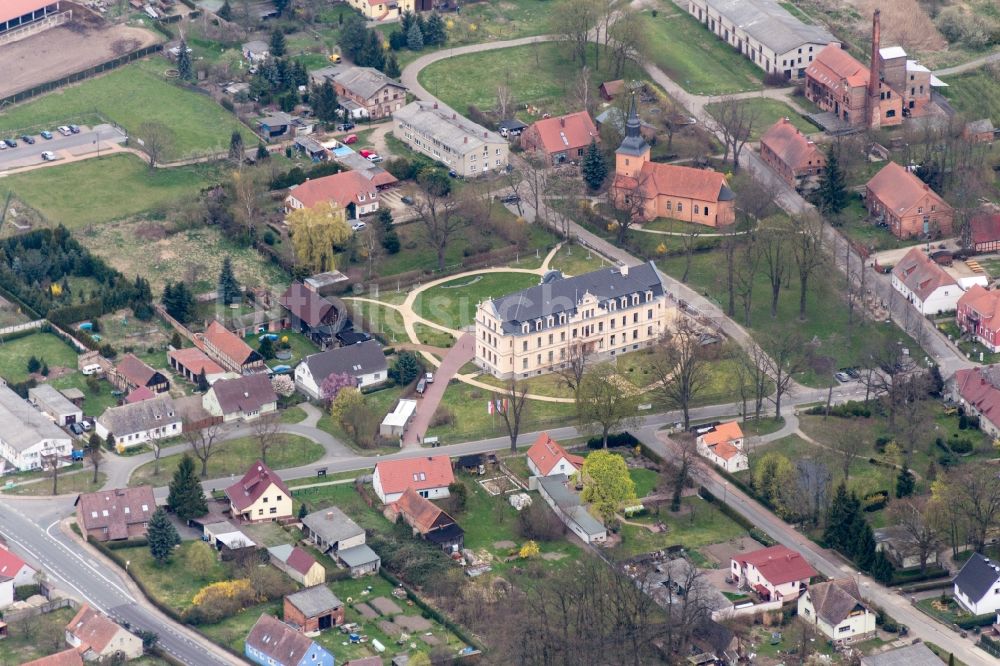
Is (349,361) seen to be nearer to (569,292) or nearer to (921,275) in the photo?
(569,292)

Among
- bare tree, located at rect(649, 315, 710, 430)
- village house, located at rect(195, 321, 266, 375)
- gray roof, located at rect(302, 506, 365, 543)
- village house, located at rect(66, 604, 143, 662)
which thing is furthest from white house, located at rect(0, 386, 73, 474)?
bare tree, located at rect(649, 315, 710, 430)

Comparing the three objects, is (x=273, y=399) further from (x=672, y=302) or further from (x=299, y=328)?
(x=672, y=302)

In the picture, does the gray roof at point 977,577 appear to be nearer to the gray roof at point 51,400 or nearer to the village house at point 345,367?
the village house at point 345,367

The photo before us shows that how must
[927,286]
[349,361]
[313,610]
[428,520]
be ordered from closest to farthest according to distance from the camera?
[313,610] < [428,520] < [349,361] < [927,286]

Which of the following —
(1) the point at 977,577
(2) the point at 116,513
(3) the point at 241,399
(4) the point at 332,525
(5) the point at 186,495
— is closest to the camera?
(1) the point at 977,577

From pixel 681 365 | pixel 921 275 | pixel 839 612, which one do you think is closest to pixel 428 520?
pixel 681 365

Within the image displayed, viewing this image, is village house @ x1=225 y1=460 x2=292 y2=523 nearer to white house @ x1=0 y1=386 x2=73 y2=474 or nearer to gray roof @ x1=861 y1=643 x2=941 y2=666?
white house @ x1=0 y1=386 x2=73 y2=474

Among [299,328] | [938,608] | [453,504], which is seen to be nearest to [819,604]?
[938,608]
